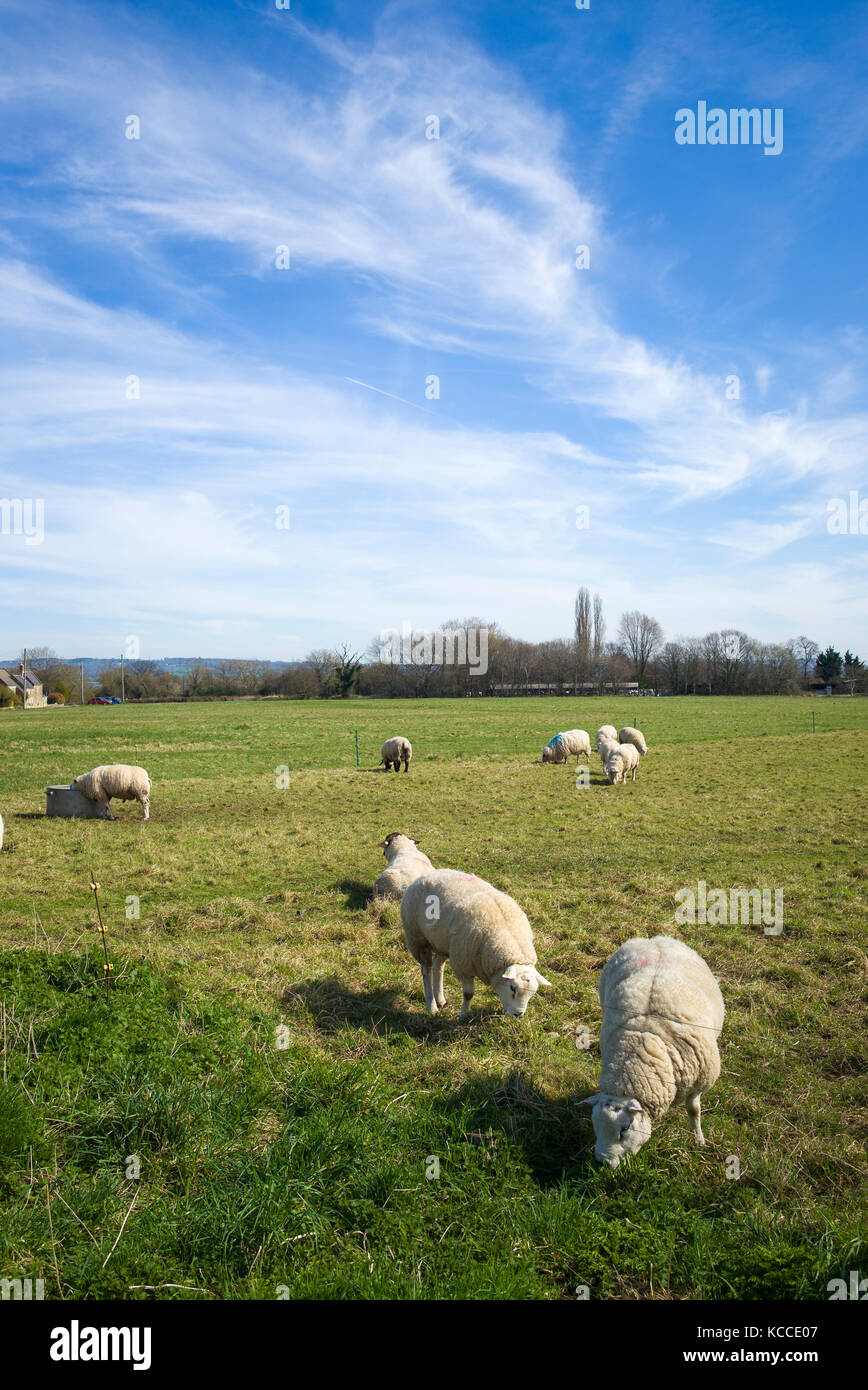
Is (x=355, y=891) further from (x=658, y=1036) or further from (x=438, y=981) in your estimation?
(x=658, y=1036)

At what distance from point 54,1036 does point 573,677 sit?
12013cm

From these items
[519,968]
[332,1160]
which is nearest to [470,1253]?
[332,1160]

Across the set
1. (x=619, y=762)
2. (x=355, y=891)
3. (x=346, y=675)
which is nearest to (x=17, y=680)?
(x=346, y=675)

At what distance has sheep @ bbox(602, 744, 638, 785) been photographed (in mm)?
23867

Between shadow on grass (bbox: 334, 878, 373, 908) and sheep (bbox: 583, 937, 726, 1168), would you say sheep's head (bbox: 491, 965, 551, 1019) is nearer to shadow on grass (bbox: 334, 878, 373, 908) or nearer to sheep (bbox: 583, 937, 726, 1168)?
sheep (bbox: 583, 937, 726, 1168)

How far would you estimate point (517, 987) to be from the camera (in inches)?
260

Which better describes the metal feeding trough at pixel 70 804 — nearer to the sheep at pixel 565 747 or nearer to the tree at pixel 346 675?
the sheep at pixel 565 747

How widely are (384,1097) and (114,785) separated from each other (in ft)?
49.2

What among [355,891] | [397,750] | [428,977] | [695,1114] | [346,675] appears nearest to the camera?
[695,1114]

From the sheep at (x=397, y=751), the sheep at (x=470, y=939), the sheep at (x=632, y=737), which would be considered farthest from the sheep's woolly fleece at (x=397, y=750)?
the sheep at (x=470, y=939)

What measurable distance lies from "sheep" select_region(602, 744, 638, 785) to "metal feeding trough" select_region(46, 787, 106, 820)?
49.8 ft

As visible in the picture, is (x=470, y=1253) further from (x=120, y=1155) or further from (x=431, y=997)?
(x=431, y=997)

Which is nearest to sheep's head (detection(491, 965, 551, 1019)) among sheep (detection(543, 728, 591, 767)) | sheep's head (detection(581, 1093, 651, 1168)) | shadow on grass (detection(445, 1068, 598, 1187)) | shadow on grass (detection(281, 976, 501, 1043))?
shadow on grass (detection(281, 976, 501, 1043))

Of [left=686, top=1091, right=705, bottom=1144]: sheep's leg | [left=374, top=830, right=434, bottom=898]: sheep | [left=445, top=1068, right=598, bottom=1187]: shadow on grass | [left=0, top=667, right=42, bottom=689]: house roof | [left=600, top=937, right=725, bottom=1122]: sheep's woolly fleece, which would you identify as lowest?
[left=445, top=1068, right=598, bottom=1187]: shadow on grass
